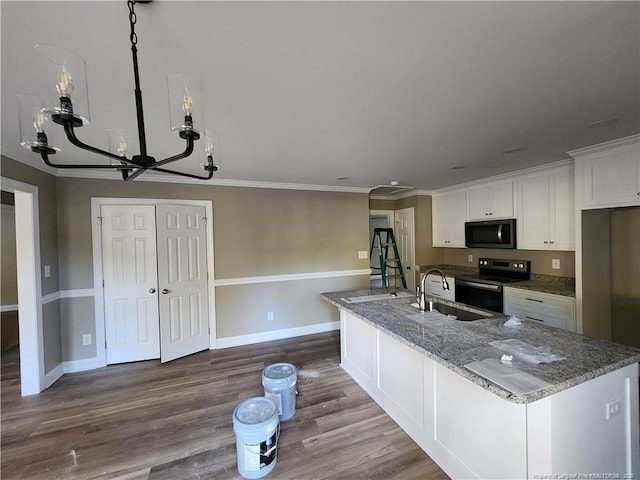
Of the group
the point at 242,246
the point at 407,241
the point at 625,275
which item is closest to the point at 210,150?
the point at 242,246

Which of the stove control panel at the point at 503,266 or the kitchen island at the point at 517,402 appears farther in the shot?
the stove control panel at the point at 503,266

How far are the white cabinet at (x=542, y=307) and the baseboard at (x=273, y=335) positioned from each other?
99.1 inches

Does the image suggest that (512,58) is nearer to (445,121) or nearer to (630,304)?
(445,121)

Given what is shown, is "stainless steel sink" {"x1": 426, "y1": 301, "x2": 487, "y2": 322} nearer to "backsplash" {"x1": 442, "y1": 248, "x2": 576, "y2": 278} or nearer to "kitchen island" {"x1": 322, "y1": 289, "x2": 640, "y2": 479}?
"kitchen island" {"x1": 322, "y1": 289, "x2": 640, "y2": 479}

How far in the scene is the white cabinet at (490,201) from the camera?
12.3 ft

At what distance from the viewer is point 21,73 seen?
1.35 meters

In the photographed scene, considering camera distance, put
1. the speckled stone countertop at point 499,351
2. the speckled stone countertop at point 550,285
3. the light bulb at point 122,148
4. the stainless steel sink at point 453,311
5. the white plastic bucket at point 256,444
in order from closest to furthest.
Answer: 1. the speckled stone countertop at point 499,351
2. the light bulb at point 122,148
3. the white plastic bucket at point 256,444
4. the stainless steel sink at point 453,311
5. the speckled stone countertop at point 550,285

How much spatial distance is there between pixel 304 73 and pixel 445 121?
1.18 m

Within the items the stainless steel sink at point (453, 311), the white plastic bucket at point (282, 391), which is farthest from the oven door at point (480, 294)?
the white plastic bucket at point (282, 391)

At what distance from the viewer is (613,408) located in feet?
4.63

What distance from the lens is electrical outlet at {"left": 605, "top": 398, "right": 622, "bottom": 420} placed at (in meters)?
1.40

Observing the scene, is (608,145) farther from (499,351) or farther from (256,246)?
(256,246)

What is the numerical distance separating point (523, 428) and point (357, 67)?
1956 mm

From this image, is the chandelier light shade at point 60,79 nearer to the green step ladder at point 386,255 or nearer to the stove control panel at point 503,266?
the green step ladder at point 386,255
